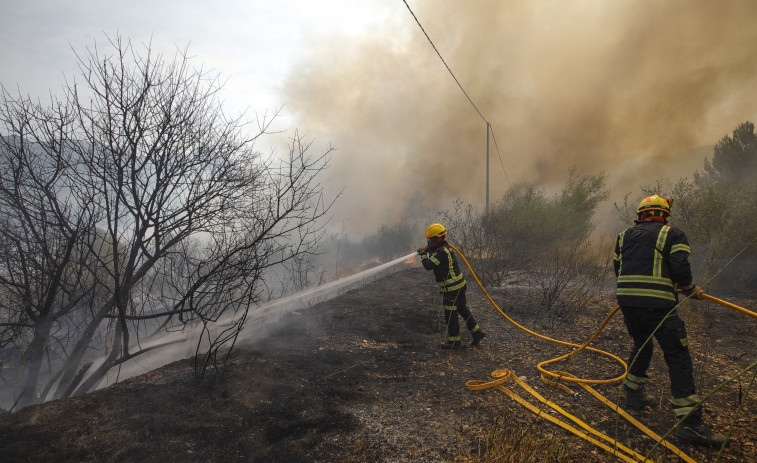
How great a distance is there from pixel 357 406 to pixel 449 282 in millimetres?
2260

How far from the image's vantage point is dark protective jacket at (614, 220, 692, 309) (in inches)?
125

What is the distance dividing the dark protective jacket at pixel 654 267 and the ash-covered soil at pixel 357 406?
0.98 metres

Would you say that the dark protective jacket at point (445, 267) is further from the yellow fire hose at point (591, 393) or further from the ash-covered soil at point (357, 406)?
the yellow fire hose at point (591, 393)

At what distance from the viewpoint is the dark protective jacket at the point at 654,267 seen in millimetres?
3188

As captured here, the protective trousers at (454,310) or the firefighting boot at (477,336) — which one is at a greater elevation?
the protective trousers at (454,310)

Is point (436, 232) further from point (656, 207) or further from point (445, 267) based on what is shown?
point (656, 207)

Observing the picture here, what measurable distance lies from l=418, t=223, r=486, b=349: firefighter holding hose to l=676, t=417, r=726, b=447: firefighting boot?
2.60m

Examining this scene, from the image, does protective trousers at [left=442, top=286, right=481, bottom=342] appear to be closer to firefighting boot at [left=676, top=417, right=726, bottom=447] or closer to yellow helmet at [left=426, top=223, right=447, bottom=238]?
yellow helmet at [left=426, top=223, right=447, bottom=238]

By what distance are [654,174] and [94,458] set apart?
33.4 m

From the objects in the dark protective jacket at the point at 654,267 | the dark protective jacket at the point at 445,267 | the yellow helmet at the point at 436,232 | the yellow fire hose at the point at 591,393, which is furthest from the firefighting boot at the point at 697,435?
the yellow helmet at the point at 436,232

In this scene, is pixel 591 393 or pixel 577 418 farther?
pixel 591 393

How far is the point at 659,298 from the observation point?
3217 millimetres

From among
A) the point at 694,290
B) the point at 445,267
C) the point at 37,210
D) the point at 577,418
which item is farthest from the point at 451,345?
the point at 37,210

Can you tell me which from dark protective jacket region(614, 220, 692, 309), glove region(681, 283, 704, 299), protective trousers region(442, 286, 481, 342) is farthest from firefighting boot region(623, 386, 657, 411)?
protective trousers region(442, 286, 481, 342)
